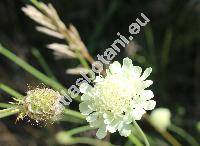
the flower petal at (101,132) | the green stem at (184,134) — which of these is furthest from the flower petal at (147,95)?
the green stem at (184,134)

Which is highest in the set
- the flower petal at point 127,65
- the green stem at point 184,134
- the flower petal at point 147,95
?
the green stem at point 184,134

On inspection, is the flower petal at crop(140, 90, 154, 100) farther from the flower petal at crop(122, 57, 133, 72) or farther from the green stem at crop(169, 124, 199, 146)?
the green stem at crop(169, 124, 199, 146)

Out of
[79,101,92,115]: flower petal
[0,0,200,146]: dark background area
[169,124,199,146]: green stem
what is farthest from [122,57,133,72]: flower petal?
[0,0,200,146]: dark background area

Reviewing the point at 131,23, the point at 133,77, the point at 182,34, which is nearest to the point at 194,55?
the point at 182,34

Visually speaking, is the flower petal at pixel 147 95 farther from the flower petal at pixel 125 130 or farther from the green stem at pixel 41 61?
the green stem at pixel 41 61

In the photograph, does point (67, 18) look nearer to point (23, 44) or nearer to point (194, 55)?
point (23, 44)

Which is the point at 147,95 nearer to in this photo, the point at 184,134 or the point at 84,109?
the point at 84,109
